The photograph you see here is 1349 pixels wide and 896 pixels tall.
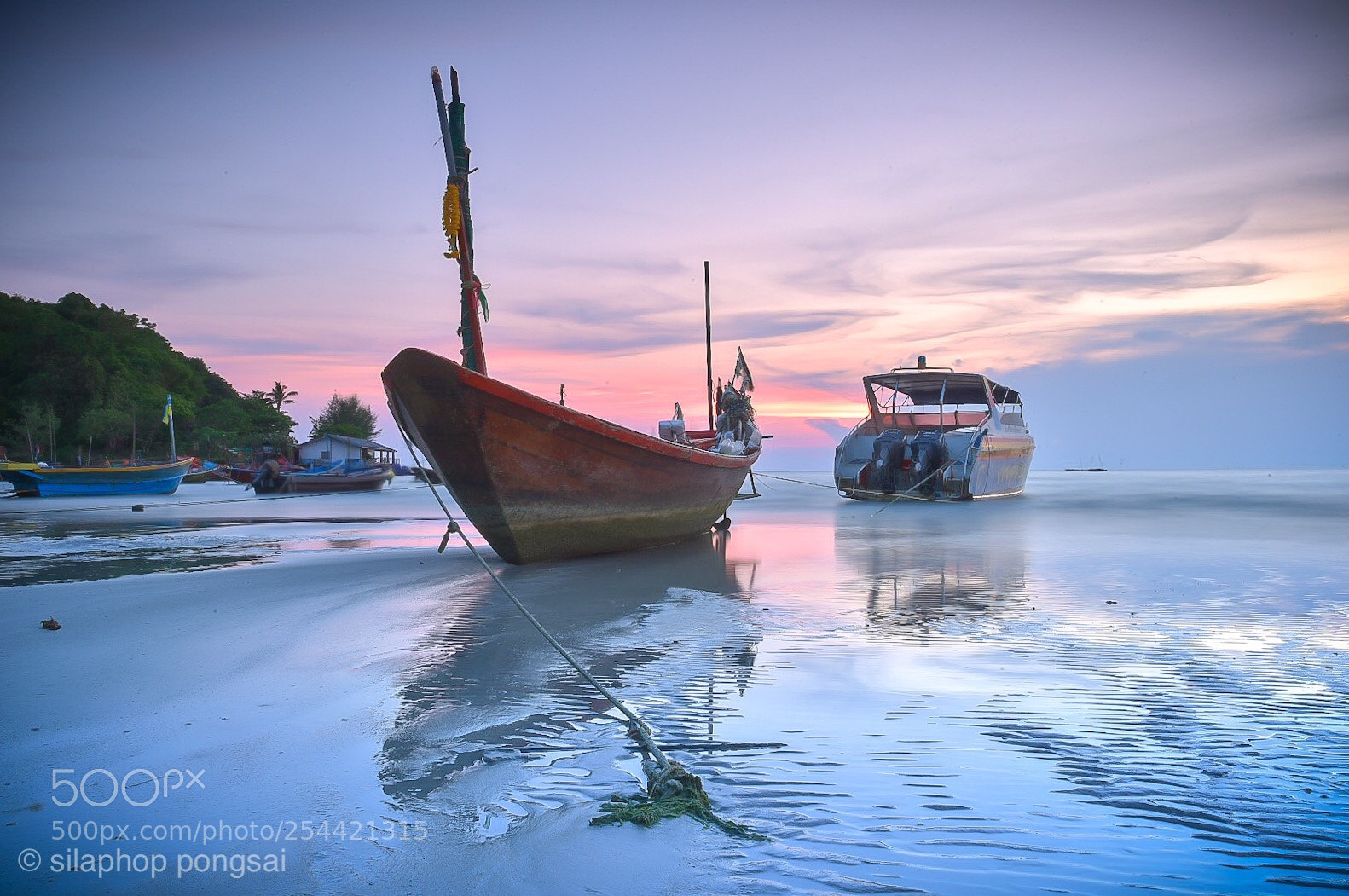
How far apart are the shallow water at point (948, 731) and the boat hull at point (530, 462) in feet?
4.09

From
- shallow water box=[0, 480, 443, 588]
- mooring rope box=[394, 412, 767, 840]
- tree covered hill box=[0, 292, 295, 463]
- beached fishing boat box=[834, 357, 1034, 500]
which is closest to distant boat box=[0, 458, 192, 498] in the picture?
shallow water box=[0, 480, 443, 588]

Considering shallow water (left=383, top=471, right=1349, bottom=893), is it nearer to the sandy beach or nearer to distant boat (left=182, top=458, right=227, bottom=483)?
the sandy beach

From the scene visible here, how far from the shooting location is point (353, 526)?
53.6 feet

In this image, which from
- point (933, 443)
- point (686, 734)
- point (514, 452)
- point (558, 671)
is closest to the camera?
point (686, 734)

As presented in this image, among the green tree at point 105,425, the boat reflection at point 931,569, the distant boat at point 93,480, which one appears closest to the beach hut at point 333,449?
the green tree at point 105,425

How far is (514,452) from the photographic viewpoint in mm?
7898

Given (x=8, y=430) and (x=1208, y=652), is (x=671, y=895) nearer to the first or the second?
(x=1208, y=652)

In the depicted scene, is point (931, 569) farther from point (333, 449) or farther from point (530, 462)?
point (333, 449)

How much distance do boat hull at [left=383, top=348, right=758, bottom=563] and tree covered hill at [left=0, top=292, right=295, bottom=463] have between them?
55.6m

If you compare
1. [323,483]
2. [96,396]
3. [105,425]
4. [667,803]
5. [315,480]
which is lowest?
[667,803]

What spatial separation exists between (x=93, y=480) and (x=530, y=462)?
33.5 metres

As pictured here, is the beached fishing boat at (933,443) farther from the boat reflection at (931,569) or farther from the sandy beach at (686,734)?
the sandy beach at (686,734)

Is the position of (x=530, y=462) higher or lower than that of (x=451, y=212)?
lower

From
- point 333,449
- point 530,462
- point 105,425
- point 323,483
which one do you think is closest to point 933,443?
point 530,462
